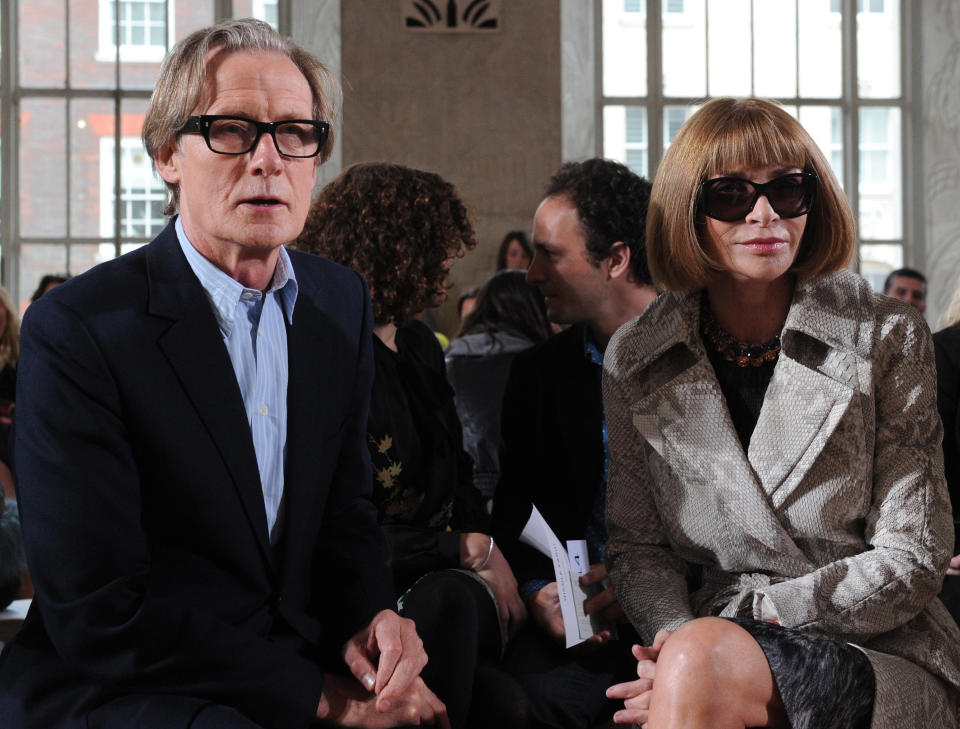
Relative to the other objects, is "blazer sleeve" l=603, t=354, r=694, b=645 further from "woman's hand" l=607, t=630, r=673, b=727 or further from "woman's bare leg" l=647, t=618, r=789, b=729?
"woman's bare leg" l=647, t=618, r=789, b=729

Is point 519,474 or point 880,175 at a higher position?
point 880,175

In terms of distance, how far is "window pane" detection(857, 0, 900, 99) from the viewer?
344 inches

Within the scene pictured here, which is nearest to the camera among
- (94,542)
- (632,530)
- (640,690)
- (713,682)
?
(94,542)

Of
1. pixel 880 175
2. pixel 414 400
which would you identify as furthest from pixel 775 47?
pixel 414 400

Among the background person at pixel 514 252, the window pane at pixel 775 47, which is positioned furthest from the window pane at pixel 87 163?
the window pane at pixel 775 47

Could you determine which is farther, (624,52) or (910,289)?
(624,52)

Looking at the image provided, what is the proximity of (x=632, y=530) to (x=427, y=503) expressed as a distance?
0.47 meters

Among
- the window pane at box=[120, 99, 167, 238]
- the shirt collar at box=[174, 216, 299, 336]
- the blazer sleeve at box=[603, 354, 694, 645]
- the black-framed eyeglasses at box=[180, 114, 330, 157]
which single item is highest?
the window pane at box=[120, 99, 167, 238]

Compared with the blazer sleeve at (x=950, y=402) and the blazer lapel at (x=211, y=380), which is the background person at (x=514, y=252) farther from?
the blazer lapel at (x=211, y=380)

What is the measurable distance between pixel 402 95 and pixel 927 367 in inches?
246

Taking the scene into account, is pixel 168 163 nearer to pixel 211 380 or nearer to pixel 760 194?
pixel 211 380

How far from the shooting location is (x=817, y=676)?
1.69m

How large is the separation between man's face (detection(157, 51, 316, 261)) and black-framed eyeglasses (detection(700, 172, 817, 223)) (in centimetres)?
78

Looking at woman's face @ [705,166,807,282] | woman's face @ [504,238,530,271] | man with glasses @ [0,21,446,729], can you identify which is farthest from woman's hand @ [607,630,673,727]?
woman's face @ [504,238,530,271]
